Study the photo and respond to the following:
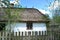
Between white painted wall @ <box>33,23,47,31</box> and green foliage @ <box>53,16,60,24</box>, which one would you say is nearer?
green foliage @ <box>53,16,60,24</box>

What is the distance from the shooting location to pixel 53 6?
36.3 ft

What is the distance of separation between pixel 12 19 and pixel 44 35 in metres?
2.82

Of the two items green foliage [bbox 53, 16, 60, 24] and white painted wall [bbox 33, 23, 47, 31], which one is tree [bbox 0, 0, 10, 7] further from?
white painted wall [bbox 33, 23, 47, 31]

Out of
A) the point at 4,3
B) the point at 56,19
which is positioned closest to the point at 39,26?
the point at 56,19

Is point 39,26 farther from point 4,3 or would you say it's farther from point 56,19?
point 4,3

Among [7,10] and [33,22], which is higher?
[7,10]

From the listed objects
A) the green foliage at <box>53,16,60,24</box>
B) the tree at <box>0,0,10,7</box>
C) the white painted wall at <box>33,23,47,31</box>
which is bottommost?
the white painted wall at <box>33,23,47,31</box>

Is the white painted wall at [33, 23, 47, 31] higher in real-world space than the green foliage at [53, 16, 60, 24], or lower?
lower

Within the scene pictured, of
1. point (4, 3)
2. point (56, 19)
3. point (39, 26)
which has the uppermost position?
point (4, 3)

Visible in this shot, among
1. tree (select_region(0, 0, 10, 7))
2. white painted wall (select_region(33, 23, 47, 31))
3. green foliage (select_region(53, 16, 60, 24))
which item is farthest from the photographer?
white painted wall (select_region(33, 23, 47, 31))

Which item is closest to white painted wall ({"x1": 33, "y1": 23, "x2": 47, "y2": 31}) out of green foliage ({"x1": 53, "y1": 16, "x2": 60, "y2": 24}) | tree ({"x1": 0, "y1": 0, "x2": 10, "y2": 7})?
green foliage ({"x1": 53, "y1": 16, "x2": 60, "y2": 24})

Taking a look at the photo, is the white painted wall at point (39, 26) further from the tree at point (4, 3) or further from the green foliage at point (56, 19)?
the tree at point (4, 3)

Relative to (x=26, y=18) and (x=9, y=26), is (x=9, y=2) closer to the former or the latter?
(x=9, y=26)

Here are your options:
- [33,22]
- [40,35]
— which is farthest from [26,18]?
[40,35]
